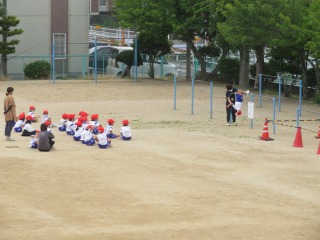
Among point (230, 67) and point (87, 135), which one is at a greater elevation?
point (230, 67)

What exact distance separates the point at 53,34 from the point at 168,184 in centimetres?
2876

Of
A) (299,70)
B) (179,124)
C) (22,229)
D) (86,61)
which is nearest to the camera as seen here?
(22,229)

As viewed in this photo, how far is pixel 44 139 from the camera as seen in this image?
2128cm

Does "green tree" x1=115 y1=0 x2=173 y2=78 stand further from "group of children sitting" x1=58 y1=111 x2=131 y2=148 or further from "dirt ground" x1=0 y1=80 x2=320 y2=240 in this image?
"group of children sitting" x1=58 y1=111 x2=131 y2=148

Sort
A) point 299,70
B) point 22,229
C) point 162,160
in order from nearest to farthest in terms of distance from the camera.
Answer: point 22,229 < point 162,160 < point 299,70

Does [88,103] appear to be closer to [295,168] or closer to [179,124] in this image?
[179,124]

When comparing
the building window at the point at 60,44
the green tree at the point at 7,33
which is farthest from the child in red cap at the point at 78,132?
the building window at the point at 60,44

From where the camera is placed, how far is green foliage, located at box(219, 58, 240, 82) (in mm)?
43000

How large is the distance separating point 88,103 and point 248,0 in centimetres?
755

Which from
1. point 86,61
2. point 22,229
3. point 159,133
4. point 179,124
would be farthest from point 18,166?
point 86,61

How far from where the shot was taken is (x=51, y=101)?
111ft

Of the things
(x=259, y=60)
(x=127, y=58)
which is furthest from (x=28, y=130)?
(x=127, y=58)

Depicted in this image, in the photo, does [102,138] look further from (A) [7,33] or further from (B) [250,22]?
(A) [7,33]

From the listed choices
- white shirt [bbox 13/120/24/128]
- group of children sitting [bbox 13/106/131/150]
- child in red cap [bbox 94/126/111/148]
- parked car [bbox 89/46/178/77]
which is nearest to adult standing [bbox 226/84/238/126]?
group of children sitting [bbox 13/106/131/150]
